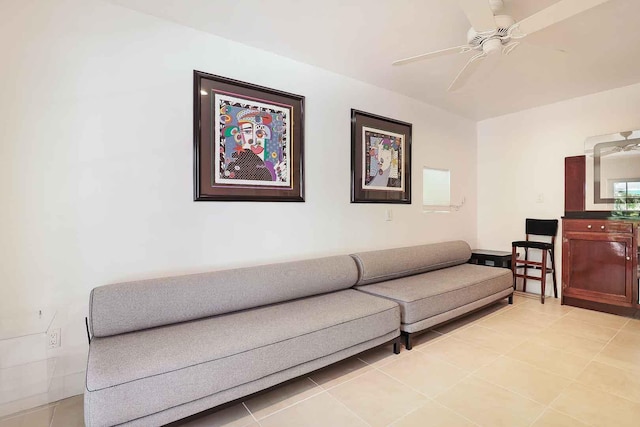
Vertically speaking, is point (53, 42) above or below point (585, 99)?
below

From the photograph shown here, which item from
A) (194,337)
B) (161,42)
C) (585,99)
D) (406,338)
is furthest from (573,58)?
(194,337)

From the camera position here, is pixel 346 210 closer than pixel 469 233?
Yes

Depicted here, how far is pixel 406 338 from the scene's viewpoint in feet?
8.22

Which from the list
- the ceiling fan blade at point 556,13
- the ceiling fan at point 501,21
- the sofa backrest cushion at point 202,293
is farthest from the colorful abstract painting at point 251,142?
the ceiling fan blade at point 556,13

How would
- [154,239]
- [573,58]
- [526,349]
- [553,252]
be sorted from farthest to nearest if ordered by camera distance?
[553,252] < [573,58] < [526,349] < [154,239]

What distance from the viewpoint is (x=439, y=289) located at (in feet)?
9.00

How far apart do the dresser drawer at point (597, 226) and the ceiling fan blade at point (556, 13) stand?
2.57 meters

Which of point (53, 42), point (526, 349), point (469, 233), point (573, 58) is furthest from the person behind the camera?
point (469, 233)

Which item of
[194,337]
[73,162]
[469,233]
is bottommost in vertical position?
[194,337]

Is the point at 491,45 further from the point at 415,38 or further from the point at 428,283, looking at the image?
the point at 428,283

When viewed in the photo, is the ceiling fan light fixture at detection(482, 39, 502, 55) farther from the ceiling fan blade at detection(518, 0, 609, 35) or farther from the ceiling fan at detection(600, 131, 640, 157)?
the ceiling fan at detection(600, 131, 640, 157)

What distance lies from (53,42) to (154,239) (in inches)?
50.4

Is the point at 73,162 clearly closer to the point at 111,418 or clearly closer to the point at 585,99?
the point at 111,418

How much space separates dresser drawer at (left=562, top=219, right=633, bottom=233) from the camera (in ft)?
10.5
